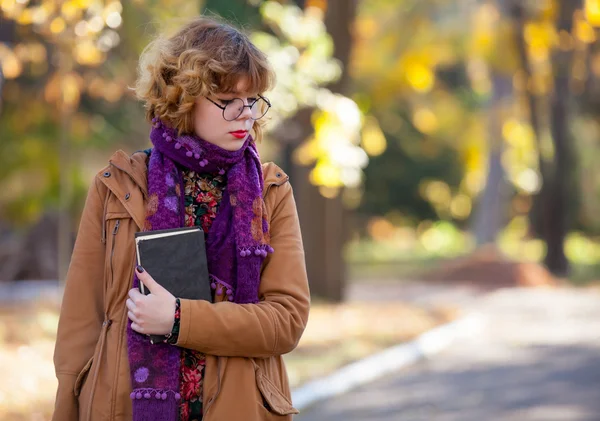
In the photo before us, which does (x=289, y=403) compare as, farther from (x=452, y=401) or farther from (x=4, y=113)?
(x=4, y=113)

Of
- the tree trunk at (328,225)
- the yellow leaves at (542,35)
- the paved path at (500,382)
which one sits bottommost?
the paved path at (500,382)

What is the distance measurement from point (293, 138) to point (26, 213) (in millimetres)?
5107

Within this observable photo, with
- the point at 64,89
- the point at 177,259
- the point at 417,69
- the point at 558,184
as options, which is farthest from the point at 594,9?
the point at 558,184

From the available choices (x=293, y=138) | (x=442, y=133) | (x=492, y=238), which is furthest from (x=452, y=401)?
(x=442, y=133)

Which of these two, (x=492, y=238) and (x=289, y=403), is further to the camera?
(x=492, y=238)

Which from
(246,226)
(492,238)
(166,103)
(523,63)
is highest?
(523,63)

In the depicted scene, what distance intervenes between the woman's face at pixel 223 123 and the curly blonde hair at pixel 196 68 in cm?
2

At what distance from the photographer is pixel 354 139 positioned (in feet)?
52.0

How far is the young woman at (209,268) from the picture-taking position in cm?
305

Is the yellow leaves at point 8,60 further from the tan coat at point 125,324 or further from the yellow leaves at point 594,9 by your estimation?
the tan coat at point 125,324

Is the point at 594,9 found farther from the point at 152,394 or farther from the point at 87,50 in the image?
the point at 152,394

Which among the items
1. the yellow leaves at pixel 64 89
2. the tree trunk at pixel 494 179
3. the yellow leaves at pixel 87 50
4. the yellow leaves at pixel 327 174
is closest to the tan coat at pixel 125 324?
the yellow leaves at pixel 87 50

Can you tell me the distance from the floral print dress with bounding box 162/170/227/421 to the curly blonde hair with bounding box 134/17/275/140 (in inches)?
5.8

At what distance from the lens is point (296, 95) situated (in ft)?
47.1
